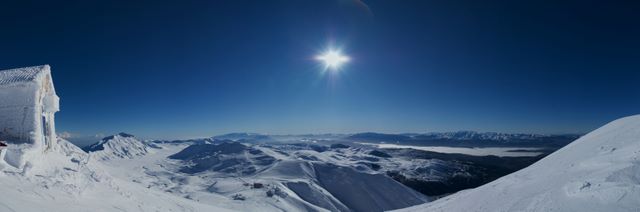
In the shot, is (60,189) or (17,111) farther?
(17,111)

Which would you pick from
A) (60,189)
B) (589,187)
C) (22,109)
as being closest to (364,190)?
→ (22,109)

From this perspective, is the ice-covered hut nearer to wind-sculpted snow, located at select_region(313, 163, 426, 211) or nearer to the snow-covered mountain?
the snow-covered mountain

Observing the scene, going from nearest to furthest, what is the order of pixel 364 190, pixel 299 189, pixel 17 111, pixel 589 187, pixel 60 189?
pixel 589 187
pixel 60 189
pixel 17 111
pixel 299 189
pixel 364 190

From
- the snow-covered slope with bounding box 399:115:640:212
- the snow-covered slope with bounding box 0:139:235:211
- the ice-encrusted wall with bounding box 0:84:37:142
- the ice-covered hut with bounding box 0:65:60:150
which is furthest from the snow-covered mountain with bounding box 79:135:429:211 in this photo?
the snow-covered slope with bounding box 399:115:640:212

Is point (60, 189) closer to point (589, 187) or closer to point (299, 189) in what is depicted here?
point (589, 187)

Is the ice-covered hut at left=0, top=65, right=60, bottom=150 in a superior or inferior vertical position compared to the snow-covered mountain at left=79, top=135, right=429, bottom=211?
superior

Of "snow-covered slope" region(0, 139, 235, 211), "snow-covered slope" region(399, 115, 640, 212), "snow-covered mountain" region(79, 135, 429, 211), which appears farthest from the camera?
"snow-covered mountain" region(79, 135, 429, 211)

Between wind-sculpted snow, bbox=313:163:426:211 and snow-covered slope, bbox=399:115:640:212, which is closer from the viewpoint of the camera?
snow-covered slope, bbox=399:115:640:212

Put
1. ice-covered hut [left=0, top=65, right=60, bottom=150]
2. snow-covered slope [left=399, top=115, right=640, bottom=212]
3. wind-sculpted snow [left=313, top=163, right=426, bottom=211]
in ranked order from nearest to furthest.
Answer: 1. snow-covered slope [left=399, top=115, right=640, bottom=212]
2. ice-covered hut [left=0, top=65, right=60, bottom=150]
3. wind-sculpted snow [left=313, top=163, right=426, bottom=211]

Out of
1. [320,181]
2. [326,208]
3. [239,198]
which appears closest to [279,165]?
[320,181]
